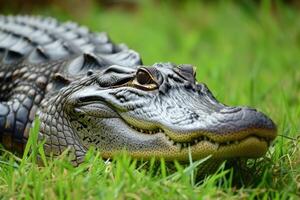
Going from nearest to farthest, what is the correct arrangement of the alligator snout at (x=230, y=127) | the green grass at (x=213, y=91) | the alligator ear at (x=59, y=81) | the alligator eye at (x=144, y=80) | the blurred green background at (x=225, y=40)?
the green grass at (x=213, y=91), the alligator snout at (x=230, y=127), the alligator eye at (x=144, y=80), the alligator ear at (x=59, y=81), the blurred green background at (x=225, y=40)

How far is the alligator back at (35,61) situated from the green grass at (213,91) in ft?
1.06

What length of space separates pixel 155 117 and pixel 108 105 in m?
0.42

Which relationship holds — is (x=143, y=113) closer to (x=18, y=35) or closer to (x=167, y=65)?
(x=167, y=65)

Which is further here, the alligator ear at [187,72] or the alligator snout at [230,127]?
the alligator ear at [187,72]

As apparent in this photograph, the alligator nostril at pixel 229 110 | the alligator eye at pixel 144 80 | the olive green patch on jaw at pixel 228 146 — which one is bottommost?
the olive green patch on jaw at pixel 228 146

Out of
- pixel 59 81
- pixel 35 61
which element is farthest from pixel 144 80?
pixel 35 61

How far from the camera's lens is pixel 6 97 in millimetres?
4613

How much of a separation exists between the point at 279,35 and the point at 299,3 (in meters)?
2.63

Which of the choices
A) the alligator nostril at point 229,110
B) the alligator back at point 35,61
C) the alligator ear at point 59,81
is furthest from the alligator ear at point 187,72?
the alligator ear at point 59,81

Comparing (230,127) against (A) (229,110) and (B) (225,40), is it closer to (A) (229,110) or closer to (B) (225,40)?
(A) (229,110)

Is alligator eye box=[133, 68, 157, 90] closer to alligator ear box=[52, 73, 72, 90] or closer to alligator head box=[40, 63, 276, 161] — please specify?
alligator head box=[40, 63, 276, 161]

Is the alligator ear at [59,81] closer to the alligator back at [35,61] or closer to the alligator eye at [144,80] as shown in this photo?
the alligator back at [35,61]

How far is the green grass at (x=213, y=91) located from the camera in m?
2.84

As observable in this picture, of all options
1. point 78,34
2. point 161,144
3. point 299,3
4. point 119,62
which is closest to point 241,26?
point 299,3
